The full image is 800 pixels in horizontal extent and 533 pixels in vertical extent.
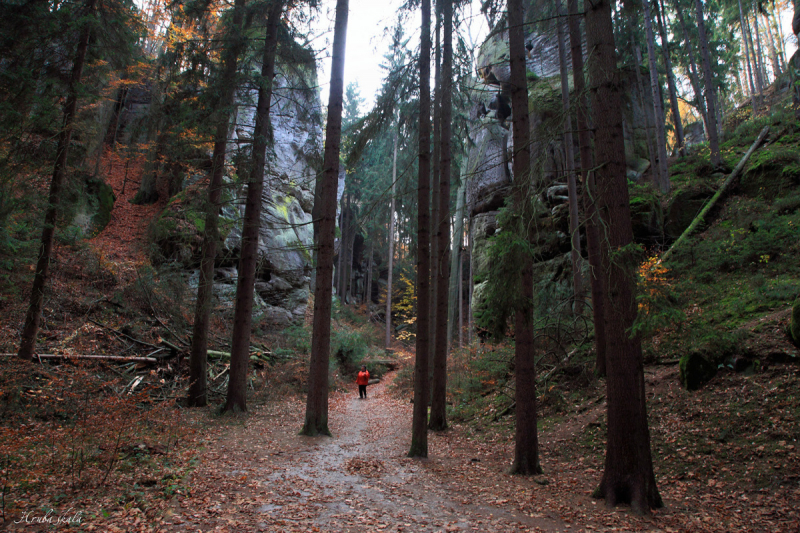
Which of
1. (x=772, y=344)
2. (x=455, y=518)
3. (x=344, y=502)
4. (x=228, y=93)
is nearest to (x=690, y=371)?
(x=772, y=344)

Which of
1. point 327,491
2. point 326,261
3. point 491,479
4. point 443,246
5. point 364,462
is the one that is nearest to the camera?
point 327,491

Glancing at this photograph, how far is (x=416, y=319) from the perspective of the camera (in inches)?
412

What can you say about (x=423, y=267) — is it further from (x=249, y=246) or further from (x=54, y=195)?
(x=54, y=195)

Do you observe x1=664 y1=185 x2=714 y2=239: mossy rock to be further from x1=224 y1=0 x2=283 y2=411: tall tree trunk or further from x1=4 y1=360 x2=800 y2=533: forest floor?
x1=224 y1=0 x2=283 y2=411: tall tree trunk

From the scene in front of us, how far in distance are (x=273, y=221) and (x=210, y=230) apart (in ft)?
14.2

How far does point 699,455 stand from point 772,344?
279 cm

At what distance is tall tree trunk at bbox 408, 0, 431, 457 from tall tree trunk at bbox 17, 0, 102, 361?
275 inches

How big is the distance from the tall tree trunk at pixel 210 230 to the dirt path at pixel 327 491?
233 centimetres

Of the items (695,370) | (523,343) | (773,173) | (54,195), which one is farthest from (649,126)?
(54,195)

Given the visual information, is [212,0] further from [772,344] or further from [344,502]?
[772,344]

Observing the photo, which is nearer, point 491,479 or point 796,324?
point 491,479

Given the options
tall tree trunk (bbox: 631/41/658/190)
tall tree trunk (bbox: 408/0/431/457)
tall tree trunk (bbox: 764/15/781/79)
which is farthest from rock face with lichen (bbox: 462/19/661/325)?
tall tree trunk (bbox: 764/15/781/79)

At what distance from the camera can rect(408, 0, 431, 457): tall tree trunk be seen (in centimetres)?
787

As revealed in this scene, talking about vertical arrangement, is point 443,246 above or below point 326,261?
above
